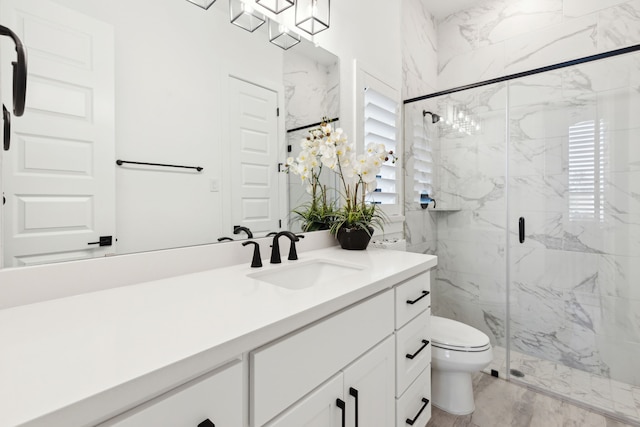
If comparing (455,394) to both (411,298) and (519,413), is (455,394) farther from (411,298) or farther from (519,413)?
(411,298)

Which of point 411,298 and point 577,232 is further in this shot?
point 577,232

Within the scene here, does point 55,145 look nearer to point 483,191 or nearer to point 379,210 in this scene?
point 379,210

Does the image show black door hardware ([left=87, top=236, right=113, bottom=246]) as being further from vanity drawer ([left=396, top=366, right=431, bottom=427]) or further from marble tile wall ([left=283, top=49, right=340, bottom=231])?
vanity drawer ([left=396, top=366, right=431, bottom=427])

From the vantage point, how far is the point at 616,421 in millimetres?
1590

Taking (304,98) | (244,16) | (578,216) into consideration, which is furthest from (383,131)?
(578,216)

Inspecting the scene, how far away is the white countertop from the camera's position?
1.31 ft

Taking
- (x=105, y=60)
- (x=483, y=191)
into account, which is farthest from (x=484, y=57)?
(x=105, y=60)

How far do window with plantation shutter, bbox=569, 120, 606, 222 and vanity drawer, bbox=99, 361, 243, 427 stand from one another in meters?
2.37

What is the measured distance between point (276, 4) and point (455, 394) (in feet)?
6.92

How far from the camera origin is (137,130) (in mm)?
954

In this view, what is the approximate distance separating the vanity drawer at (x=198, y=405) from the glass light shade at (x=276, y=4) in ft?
4.57

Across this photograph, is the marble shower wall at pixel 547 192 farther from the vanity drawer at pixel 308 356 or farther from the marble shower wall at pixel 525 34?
the vanity drawer at pixel 308 356

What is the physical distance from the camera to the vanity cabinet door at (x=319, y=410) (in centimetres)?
68

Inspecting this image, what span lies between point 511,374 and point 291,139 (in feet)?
6.63
